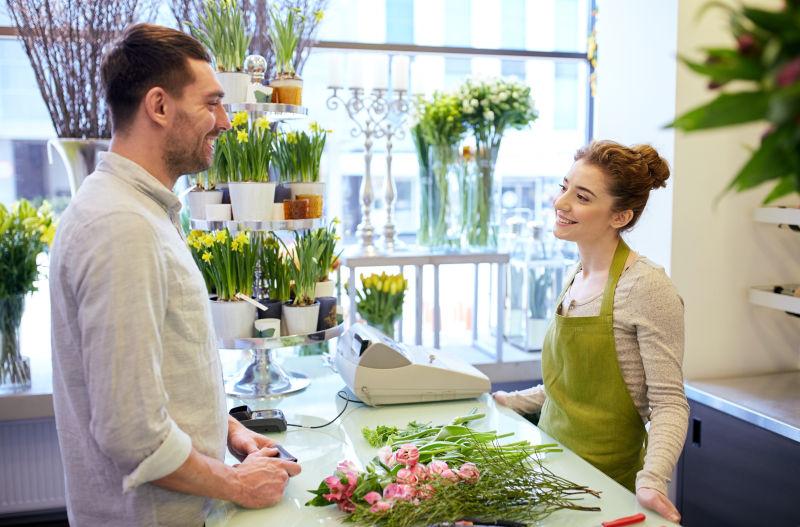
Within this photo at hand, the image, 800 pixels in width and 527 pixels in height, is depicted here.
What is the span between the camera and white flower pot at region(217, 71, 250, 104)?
220cm

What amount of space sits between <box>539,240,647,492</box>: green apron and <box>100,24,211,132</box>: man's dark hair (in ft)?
3.70

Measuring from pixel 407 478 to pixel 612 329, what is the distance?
71 centimetres

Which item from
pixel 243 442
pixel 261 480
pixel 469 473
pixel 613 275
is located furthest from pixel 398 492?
pixel 613 275

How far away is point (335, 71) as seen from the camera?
10.3 feet

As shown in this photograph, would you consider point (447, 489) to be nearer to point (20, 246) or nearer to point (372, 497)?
point (372, 497)

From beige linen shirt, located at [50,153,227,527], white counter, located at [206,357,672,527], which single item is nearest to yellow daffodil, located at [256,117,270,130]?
beige linen shirt, located at [50,153,227,527]

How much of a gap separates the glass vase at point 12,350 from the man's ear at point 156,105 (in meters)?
1.75

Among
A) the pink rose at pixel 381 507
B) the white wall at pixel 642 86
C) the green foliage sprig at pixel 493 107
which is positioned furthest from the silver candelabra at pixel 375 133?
the pink rose at pixel 381 507

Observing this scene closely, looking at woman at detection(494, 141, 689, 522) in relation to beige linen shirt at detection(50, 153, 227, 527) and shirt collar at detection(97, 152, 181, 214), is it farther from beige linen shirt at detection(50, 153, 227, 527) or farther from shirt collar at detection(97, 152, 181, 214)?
shirt collar at detection(97, 152, 181, 214)

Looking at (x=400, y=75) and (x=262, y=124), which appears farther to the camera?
(x=400, y=75)

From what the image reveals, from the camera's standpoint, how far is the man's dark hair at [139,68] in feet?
4.58

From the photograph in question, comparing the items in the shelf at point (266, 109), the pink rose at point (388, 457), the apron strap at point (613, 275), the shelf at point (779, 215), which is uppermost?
the shelf at point (266, 109)

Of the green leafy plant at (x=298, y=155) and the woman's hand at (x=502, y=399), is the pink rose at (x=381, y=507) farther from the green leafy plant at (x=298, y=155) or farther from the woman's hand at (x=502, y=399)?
the green leafy plant at (x=298, y=155)

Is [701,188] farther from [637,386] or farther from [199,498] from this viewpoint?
[199,498]
